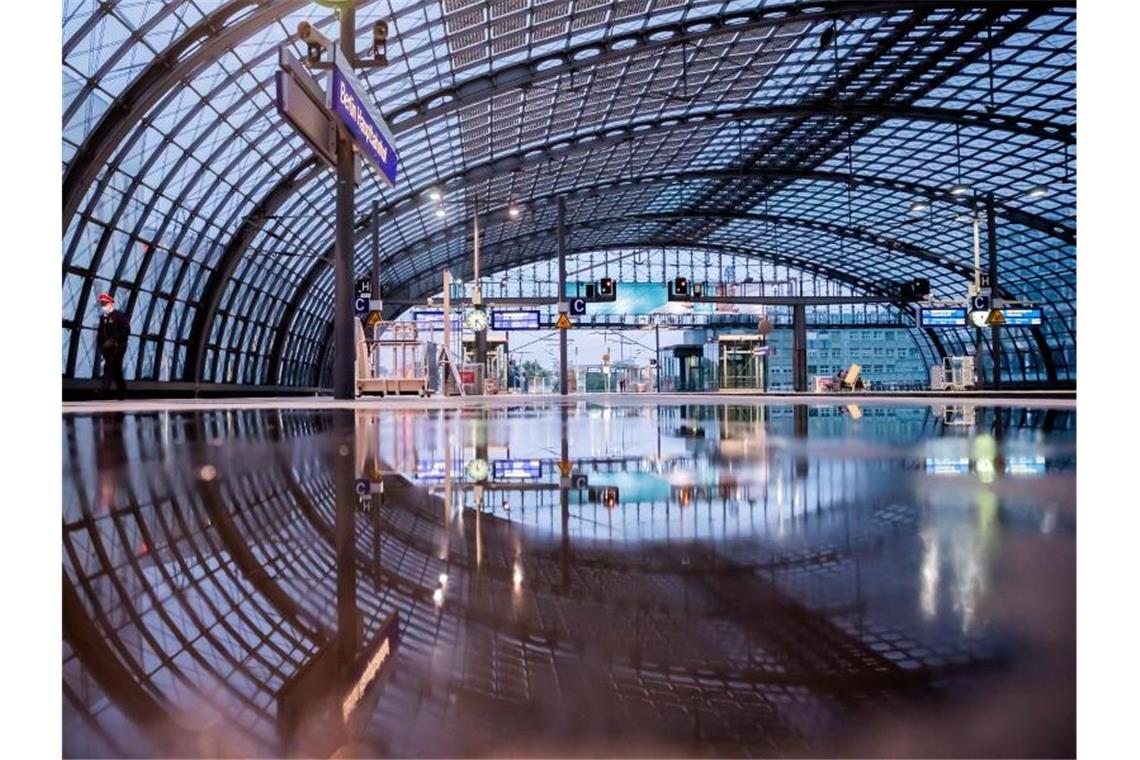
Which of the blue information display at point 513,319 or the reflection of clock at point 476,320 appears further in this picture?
the blue information display at point 513,319

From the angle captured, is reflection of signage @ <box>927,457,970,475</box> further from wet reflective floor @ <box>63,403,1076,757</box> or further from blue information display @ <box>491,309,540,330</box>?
blue information display @ <box>491,309,540,330</box>

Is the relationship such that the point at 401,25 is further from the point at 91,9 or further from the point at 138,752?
the point at 138,752

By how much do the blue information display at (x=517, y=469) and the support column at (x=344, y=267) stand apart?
33.2 ft

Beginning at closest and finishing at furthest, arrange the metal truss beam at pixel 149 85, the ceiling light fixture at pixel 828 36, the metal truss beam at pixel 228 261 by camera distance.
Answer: the metal truss beam at pixel 149 85 < the ceiling light fixture at pixel 828 36 < the metal truss beam at pixel 228 261

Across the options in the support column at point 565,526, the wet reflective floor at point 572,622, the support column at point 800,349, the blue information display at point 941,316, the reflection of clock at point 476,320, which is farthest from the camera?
the support column at point 800,349

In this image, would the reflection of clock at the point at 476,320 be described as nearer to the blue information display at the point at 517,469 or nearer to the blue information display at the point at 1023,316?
the blue information display at the point at 517,469

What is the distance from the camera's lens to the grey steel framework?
20641mm

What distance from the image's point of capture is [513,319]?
1428 inches

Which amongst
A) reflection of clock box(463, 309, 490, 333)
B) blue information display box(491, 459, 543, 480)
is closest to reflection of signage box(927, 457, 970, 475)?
blue information display box(491, 459, 543, 480)

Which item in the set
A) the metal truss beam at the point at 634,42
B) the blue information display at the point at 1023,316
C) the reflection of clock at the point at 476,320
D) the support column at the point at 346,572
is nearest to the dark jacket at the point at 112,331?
the support column at the point at 346,572

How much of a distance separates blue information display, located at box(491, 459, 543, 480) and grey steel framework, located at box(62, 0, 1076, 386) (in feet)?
59.6

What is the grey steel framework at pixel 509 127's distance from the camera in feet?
67.7

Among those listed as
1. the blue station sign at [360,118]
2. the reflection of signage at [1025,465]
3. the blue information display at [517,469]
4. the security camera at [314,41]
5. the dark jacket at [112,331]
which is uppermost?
the security camera at [314,41]
